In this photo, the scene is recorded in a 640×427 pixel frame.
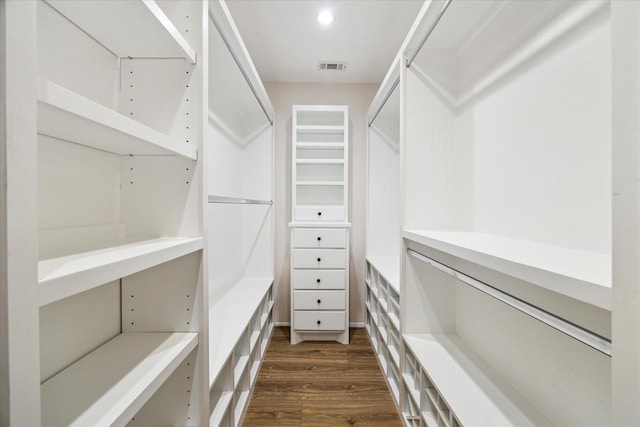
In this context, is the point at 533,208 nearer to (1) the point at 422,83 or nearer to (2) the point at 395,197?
(1) the point at 422,83

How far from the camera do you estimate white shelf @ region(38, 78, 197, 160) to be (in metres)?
0.48

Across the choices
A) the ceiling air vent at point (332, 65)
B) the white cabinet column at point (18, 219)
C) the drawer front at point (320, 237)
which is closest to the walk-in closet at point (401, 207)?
the white cabinet column at point (18, 219)

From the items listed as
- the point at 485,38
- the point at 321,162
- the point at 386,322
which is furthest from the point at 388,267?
the point at 485,38

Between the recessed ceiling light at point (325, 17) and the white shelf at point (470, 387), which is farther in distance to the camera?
the recessed ceiling light at point (325, 17)

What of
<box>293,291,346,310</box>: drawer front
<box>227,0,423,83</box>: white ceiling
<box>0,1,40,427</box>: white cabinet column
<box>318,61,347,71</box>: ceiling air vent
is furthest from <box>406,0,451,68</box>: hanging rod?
<box>293,291,346,310</box>: drawer front

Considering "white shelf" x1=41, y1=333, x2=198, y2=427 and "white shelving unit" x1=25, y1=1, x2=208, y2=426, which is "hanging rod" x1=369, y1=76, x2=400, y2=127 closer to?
"white shelving unit" x1=25, y1=1, x2=208, y2=426

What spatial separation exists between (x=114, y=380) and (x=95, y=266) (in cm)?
39

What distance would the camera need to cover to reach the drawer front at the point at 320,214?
2.80 m

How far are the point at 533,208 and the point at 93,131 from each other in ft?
Result: 4.39

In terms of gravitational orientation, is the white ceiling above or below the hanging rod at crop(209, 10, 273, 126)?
above

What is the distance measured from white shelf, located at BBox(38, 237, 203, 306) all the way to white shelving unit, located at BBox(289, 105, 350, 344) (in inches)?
67.0

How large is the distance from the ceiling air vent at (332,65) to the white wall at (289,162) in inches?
11.7

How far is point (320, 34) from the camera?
2.11 meters

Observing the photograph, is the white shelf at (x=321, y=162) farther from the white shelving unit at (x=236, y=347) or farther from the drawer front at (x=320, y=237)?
the white shelving unit at (x=236, y=347)
